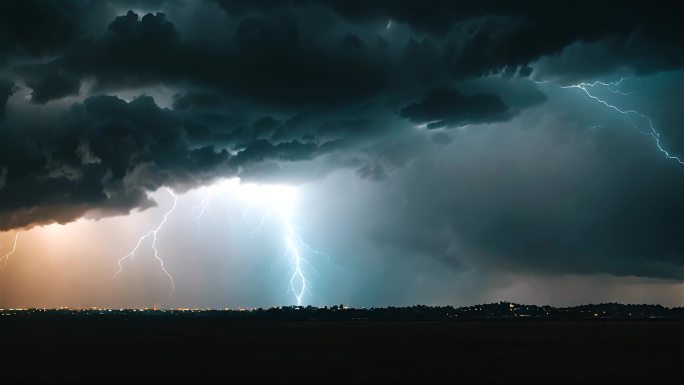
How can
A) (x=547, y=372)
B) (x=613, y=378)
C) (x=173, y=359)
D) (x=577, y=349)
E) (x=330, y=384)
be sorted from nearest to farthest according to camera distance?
(x=330, y=384) < (x=613, y=378) < (x=547, y=372) < (x=173, y=359) < (x=577, y=349)

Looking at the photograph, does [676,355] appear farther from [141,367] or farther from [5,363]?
[5,363]

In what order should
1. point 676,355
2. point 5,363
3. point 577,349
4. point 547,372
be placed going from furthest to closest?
point 577,349
point 676,355
point 5,363
point 547,372

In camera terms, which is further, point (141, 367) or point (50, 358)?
point (50, 358)

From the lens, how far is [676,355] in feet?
248

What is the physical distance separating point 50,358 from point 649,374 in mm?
66126

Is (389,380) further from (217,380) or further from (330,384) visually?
(217,380)

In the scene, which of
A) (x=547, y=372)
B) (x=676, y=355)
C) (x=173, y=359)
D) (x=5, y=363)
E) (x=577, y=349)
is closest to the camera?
(x=547, y=372)

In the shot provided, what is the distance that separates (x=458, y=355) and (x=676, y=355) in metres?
27.0

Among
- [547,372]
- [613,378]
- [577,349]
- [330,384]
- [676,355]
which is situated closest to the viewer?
[330,384]

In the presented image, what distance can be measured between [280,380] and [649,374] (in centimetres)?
3410

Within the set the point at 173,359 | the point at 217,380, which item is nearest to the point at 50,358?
the point at 173,359

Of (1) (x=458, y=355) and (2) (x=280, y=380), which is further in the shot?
(1) (x=458, y=355)

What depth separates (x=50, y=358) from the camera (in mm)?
72938

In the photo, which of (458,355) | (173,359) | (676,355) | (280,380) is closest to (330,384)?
(280,380)
